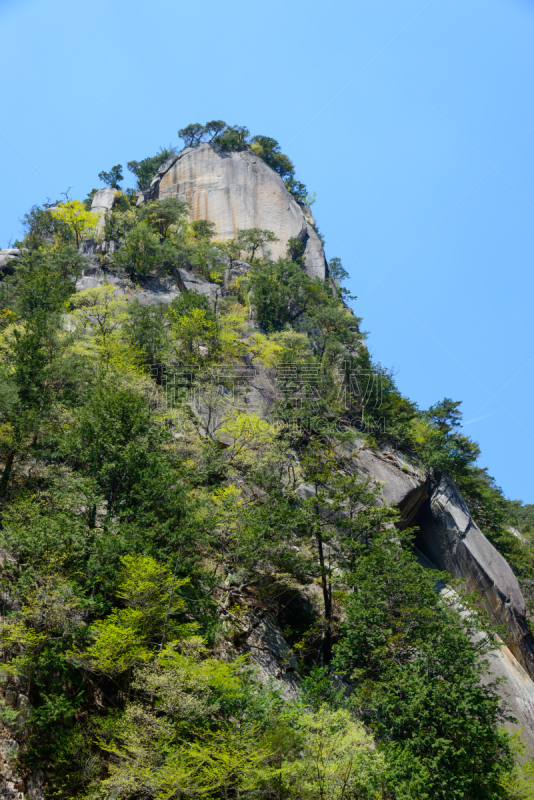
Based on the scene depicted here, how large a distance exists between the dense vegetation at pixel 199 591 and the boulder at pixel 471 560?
25.9 feet

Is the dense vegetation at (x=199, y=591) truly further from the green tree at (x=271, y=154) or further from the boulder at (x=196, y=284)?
the green tree at (x=271, y=154)

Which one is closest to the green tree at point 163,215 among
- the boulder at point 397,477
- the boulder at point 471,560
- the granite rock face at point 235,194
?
the granite rock face at point 235,194

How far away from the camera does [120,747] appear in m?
12.6

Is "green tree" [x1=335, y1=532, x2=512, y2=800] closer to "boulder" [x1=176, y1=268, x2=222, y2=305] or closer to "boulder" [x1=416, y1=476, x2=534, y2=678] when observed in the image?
"boulder" [x1=416, y1=476, x2=534, y2=678]

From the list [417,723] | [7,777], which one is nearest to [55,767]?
[7,777]

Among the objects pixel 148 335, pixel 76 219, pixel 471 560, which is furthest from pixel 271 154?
pixel 471 560

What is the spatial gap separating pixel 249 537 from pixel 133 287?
89.1 feet

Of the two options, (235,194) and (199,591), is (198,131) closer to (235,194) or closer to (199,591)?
(235,194)

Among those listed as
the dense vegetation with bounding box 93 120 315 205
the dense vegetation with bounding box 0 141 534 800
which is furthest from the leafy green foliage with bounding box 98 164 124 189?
the dense vegetation with bounding box 0 141 534 800

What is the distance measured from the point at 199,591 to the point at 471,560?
2224cm

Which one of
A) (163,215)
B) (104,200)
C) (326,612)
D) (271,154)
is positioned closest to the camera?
(326,612)

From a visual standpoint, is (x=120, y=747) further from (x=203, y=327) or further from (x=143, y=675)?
(x=203, y=327)

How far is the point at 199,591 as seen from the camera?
56.5 ft

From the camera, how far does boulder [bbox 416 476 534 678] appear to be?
31.6 meters
